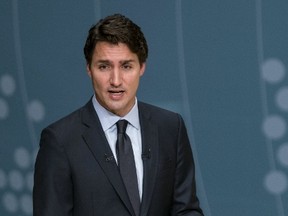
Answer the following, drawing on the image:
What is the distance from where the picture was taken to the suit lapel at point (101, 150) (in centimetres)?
209

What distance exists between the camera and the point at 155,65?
11.3 feet

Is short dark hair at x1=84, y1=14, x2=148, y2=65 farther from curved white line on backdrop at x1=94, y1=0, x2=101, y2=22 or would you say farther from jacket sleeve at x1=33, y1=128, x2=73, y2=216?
curved white line on backdrop at x1=94, y1=0, x2=101, y2=22

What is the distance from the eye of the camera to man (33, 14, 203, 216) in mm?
2070

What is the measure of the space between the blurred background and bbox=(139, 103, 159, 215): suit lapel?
104 cm

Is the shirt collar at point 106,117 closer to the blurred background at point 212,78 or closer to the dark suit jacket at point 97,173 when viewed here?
the dark suit jacket at point 97,173

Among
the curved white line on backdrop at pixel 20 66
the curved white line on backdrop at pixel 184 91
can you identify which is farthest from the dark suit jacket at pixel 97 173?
the curved white line on backdrop at pixel 20 66

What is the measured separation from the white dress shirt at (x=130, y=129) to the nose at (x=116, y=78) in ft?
0.48

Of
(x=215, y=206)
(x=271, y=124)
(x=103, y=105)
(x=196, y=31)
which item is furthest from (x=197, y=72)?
(x=103, y=105)

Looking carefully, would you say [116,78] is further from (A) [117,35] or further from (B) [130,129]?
(B) [130,129]

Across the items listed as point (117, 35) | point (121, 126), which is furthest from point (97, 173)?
point (117, 35)

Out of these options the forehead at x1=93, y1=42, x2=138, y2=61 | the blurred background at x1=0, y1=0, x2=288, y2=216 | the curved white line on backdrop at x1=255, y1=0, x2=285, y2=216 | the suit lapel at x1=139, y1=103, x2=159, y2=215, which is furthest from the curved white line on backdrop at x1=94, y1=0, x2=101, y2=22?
the forehead at x1=93, y1=42, x2=138, y2=61

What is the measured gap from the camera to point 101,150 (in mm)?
2143

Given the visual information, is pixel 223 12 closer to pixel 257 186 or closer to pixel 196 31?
pixel 196 31

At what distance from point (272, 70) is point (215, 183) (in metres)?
0.64
